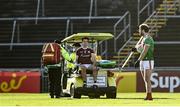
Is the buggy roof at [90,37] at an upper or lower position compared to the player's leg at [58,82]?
upper

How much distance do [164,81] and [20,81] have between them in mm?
6272

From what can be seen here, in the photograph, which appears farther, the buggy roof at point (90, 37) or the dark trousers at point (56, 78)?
the dark trousers at point (56, 78)

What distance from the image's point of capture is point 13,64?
125ft

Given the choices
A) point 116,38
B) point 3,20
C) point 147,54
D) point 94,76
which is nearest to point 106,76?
point 94,76

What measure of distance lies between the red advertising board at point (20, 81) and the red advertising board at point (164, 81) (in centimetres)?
450

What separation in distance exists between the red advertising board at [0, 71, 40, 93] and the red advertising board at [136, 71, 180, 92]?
4495 millimetres

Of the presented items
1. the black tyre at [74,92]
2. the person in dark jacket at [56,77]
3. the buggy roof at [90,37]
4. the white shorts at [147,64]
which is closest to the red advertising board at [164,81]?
the buggy roof at [90,37]

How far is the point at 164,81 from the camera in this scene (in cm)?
3331

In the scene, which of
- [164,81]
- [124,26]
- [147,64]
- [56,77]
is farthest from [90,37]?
[124,26]

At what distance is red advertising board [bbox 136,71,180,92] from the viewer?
33.2 meters

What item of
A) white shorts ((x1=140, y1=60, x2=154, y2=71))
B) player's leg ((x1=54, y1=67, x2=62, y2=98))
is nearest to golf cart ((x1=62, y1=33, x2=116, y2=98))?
player's leg ((x1=54, y1=67, x2=62, y2=98))

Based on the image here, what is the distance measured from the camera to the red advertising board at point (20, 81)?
33406mm

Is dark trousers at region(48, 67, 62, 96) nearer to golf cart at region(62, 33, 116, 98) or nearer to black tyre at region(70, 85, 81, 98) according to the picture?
golf cart at region(62, 33, 116, 98)

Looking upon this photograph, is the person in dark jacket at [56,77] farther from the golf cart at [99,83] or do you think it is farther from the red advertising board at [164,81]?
the red advertising board at [164,81]
